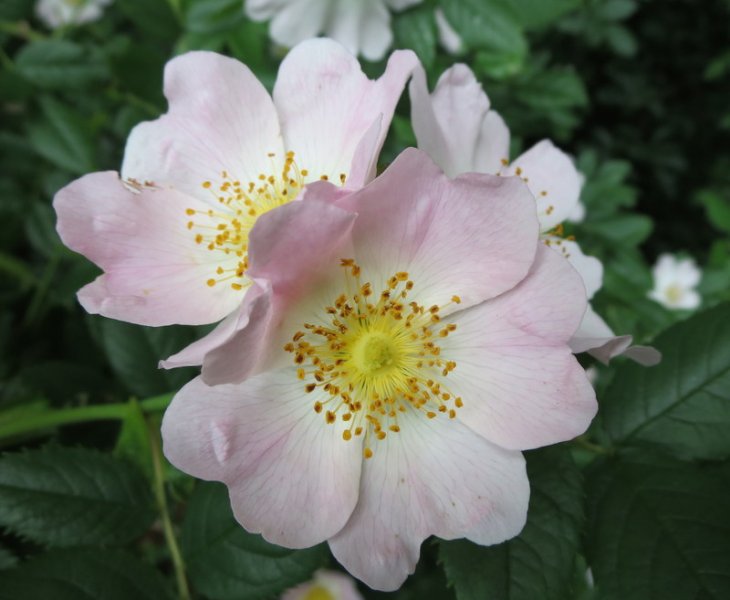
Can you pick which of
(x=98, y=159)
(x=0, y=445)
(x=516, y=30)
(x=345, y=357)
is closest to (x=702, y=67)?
(x=516, y=30)

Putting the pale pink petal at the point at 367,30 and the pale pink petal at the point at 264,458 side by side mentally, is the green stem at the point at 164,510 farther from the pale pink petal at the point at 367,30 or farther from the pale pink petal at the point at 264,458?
the pale pink petal at the point at 367,30

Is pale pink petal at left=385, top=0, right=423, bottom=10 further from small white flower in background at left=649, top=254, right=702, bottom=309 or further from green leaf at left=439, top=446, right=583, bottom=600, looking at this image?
small white flower in background at left=649, top=254, right=702, bottom=309

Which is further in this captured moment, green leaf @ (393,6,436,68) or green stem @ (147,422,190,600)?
green leaf @ (393,6,436,68)

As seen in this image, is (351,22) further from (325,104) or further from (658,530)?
(658,530)

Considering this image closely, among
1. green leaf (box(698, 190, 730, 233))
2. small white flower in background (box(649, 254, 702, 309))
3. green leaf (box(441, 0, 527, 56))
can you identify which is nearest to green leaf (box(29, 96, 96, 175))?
green leaf (box(441, 0, 527, 56))

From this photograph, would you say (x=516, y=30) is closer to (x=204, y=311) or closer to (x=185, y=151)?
(x=185, y=151)
